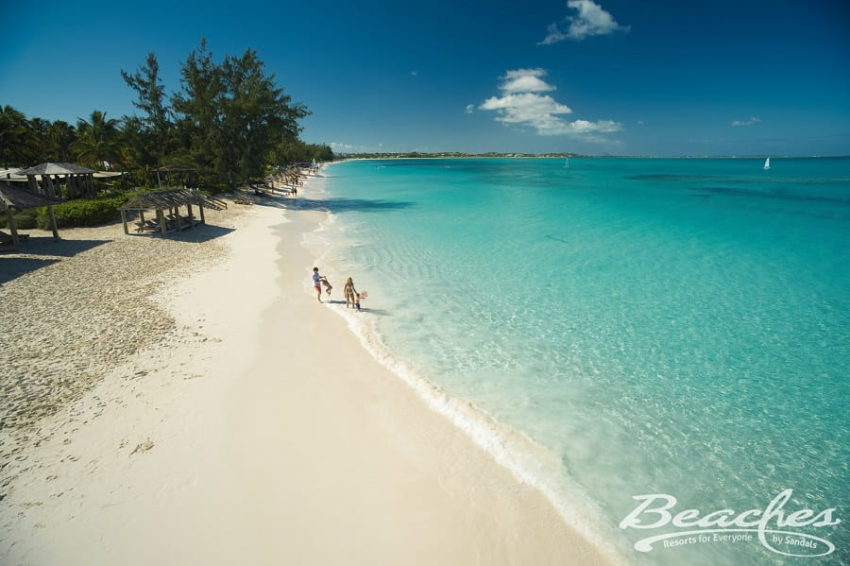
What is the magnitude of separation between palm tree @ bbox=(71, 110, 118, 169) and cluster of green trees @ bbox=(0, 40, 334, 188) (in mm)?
86

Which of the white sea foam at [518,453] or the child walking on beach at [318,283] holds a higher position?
the child walking on beach at [318,283]

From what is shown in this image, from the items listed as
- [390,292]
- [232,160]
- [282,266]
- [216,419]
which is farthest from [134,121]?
[216,419]

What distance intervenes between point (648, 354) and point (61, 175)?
41.1 meters

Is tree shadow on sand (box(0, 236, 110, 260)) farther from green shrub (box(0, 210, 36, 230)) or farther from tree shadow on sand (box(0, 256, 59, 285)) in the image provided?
green shrub (box(0, 210, 36, 230))

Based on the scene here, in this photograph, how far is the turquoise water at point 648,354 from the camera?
648 centimetres

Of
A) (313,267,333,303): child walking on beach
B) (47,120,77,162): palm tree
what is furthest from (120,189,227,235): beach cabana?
(47,120,77,162): palm tree

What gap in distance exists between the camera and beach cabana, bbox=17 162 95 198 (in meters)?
24.9

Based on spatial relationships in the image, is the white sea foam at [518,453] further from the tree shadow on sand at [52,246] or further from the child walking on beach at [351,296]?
the tree shadow on sand at [52,246]

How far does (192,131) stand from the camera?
39.2 meters

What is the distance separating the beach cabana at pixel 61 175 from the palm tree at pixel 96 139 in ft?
33.7

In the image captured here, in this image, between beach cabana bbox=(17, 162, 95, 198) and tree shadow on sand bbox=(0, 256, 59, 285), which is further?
beach cabana bbox=(17, 162, 95, 198)

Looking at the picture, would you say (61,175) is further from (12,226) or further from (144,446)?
(144,446)

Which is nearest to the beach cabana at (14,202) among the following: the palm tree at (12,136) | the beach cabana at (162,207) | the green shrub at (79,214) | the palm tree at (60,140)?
the beach cabana at (162,207)

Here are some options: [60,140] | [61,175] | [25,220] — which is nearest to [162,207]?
[25,220]
